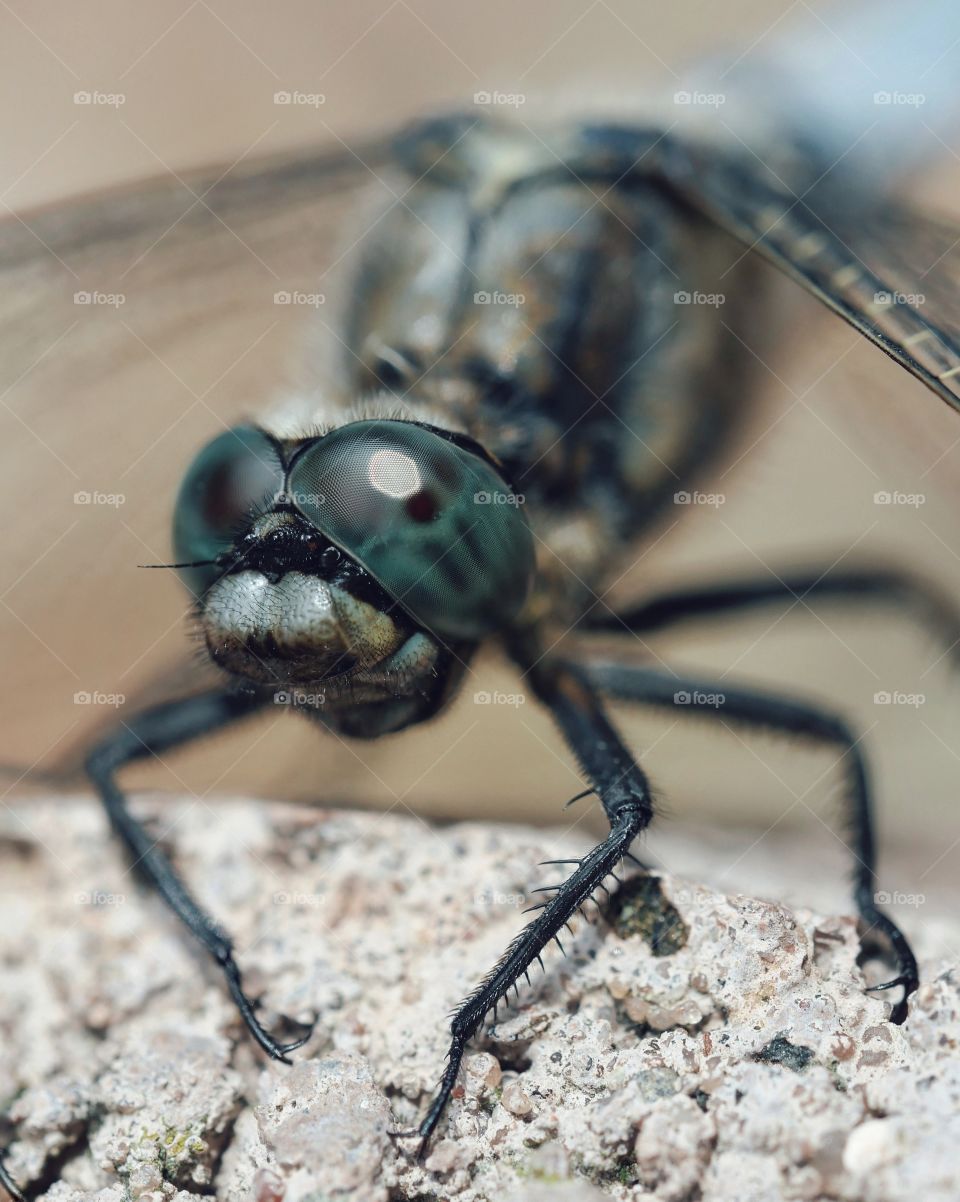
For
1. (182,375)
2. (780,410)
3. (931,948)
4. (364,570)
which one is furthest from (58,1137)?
(780,410)

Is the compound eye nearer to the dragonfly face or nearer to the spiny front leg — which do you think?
the dragonfly face

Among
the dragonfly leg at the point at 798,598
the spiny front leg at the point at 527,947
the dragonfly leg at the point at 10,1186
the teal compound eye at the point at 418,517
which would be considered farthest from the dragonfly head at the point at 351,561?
the dragonfly leg at the point at 10,1186

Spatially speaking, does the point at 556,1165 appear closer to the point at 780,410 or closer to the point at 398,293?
the point at 398,293

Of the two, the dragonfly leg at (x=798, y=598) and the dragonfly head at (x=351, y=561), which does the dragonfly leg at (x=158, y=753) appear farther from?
the dragonfly leg at (x=798, y=598)

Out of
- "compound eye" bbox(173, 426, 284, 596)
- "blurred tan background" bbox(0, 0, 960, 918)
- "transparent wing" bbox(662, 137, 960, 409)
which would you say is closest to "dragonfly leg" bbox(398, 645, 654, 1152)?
"blurred tan background" bbox(0, 0, 960, 918)

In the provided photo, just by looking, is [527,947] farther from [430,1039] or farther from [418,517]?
[418,517]

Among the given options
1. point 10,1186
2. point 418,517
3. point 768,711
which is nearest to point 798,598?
point 768,711
